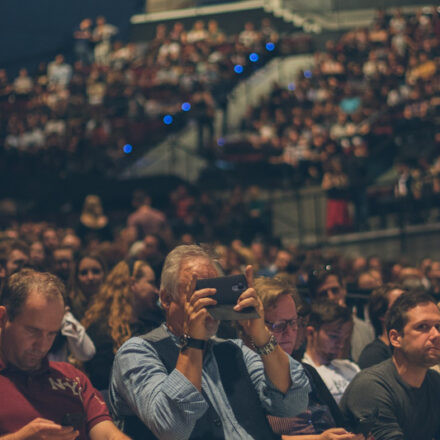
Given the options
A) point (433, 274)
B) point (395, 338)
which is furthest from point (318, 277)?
point (433, 274)

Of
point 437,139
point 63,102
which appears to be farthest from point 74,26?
point 437,139

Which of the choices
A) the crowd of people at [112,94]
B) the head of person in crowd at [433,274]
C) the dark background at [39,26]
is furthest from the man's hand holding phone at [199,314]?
the dark background at [39,26]

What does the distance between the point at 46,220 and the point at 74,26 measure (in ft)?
31.9

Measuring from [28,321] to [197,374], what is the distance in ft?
2.06

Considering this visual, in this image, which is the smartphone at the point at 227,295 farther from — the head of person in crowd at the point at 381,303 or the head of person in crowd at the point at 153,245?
the head of person in crowd at the point at 153,245

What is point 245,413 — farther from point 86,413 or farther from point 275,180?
point 275,180

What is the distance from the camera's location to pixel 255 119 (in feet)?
59.8

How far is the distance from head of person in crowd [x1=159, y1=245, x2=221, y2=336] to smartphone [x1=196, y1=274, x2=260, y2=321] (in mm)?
191

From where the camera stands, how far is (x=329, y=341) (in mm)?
4387

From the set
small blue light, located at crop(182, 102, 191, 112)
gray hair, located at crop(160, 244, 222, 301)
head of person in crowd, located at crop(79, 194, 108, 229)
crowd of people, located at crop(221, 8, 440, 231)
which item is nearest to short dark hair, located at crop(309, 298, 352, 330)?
gray hair, located at crop(160, 244, 222, 301)

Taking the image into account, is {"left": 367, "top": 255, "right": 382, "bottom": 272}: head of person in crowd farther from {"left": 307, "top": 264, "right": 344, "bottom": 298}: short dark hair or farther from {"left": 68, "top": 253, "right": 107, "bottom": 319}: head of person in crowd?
{"left": 68, "top": 253, "right": 107, "bottom": 319}: head of person in crowd

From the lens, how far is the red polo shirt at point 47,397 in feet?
9.06

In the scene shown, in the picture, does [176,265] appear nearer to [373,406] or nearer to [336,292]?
[373,406]

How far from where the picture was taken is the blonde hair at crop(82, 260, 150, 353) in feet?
14.9
